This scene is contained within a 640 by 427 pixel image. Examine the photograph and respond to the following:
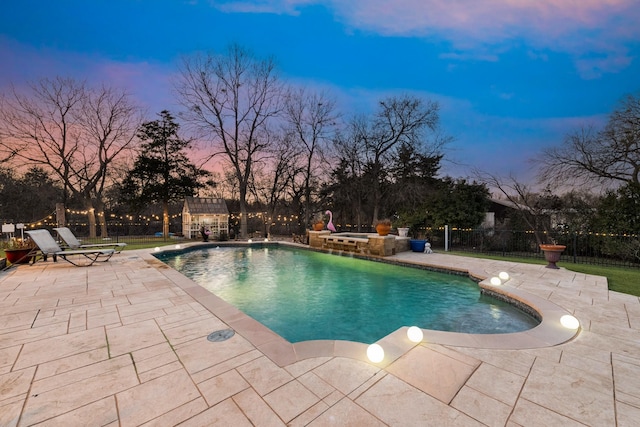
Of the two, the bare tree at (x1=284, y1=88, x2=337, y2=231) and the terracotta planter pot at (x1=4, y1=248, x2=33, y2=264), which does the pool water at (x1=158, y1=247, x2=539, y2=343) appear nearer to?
the terracotta planter pot at (x1=4, y1=248, x2=33, y2=264)

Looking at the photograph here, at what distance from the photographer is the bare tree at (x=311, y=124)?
16.1m

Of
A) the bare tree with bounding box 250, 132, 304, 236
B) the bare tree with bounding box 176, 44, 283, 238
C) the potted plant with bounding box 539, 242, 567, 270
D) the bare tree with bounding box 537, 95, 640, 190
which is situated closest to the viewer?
the potted plant with bounding box 539, 242, 567, 270

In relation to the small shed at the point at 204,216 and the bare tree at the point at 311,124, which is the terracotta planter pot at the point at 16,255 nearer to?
the small shed at the point at 204,216

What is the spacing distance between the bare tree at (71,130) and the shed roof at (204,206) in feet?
15.4

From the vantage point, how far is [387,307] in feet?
15.3

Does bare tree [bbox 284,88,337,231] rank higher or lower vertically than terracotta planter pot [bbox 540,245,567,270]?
higher

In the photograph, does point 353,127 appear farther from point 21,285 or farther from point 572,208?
point 21,285

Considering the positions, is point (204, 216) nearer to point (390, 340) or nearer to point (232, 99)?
point (232, 99)

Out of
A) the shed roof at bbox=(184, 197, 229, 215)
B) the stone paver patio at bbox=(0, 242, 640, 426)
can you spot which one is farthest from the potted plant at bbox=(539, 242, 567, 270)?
the shed roof at bbox=(184, 197, 229, 215)

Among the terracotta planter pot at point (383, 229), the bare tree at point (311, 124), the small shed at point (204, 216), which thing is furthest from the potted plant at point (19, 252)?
the bare tree at point (311, 124)

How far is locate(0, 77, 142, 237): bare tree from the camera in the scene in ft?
44.8

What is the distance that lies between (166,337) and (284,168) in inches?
629

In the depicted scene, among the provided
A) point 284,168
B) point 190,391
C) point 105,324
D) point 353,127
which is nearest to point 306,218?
point 284,168

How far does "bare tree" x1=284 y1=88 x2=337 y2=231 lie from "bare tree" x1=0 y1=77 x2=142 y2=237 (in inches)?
379
